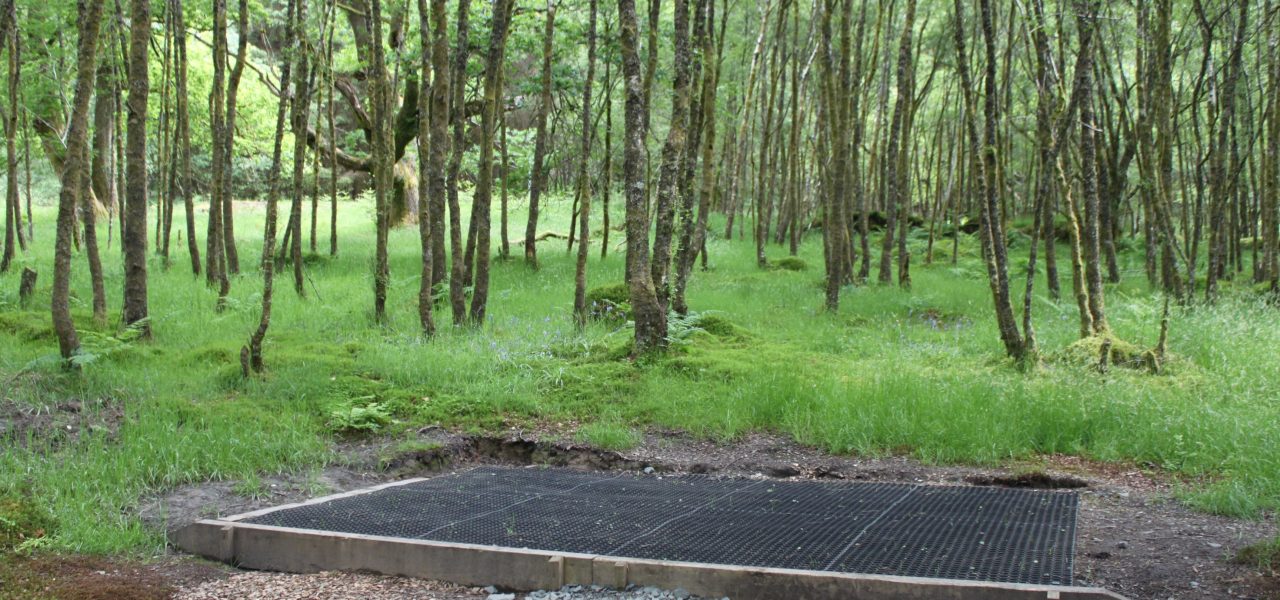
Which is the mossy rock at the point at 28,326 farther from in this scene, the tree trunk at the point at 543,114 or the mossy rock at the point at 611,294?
the tree trunk at the point at 543,114

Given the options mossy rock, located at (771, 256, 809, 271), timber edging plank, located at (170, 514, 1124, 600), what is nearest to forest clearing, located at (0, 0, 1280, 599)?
timber edging plank, located at (170, 514, 1124, 600)

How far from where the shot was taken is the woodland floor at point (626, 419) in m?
4.85

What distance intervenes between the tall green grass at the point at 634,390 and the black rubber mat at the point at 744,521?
107 centimetres

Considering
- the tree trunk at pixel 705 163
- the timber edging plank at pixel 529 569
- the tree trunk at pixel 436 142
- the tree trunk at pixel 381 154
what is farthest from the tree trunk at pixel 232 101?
the timber edging plank at pixel 529 569

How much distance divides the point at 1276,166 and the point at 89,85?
43.8 ft

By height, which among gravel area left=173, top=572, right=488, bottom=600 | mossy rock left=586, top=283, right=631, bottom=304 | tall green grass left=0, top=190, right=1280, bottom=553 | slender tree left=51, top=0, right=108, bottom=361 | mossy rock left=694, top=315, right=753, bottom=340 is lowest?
gravel area left=173, top=572, right=488, bottom=600

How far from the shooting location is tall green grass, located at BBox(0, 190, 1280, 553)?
583 centimetres

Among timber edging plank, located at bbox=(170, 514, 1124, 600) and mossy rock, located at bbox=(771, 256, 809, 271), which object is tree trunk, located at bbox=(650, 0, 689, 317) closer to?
timber edging plank, located at bbox=(170, 514, 1124, 600)

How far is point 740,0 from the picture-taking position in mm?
20500

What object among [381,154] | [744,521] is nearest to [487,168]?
[381,154]

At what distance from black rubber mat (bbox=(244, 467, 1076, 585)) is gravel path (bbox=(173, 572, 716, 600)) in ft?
0.86

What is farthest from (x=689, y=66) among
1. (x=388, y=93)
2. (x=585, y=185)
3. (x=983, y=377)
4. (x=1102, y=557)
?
(x=1102, y=557)

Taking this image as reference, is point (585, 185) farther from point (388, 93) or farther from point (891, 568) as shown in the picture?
point (891, 568)

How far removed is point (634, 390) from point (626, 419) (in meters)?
0.53
